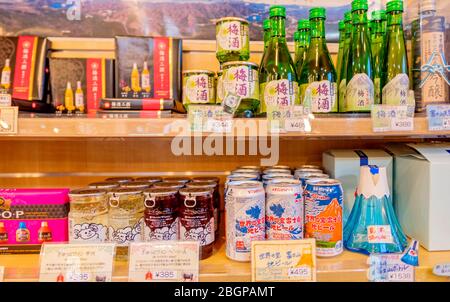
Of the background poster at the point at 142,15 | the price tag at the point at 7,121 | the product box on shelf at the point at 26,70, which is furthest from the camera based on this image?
the background poster at the point at 142,15

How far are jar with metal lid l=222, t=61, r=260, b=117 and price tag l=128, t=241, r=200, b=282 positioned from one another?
16.3 inches

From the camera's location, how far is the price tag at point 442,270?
855mm

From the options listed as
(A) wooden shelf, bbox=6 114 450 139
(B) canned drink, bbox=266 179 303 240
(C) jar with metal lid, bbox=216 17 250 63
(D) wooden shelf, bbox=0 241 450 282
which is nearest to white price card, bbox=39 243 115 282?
(D) wooden shelf, bbox=0 241 450 282

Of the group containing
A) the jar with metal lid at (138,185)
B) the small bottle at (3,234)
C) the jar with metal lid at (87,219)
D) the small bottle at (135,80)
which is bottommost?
the small bottle at (3,234)

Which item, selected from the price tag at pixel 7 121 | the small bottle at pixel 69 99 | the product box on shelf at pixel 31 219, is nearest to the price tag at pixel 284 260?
the product box on shelf at pixel 31 219

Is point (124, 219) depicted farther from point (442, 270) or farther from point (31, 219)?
point (442, 270)

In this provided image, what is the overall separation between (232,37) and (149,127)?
0.41 metres

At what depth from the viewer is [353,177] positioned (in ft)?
3.64

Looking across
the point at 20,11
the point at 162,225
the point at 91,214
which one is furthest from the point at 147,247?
the point at 20,11

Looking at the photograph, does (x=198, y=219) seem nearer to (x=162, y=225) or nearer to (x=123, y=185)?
(x=162, y=225)

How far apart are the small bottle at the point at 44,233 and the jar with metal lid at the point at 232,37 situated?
2.50 ft

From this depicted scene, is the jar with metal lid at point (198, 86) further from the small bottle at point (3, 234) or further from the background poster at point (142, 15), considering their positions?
the small bottle at point (3, 234)

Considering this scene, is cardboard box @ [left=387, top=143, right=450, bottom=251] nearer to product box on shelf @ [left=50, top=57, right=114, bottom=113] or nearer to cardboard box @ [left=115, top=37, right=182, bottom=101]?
cardboard box @ [left=115, top=37, right=182, bottom=101]

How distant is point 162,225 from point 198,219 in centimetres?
10
